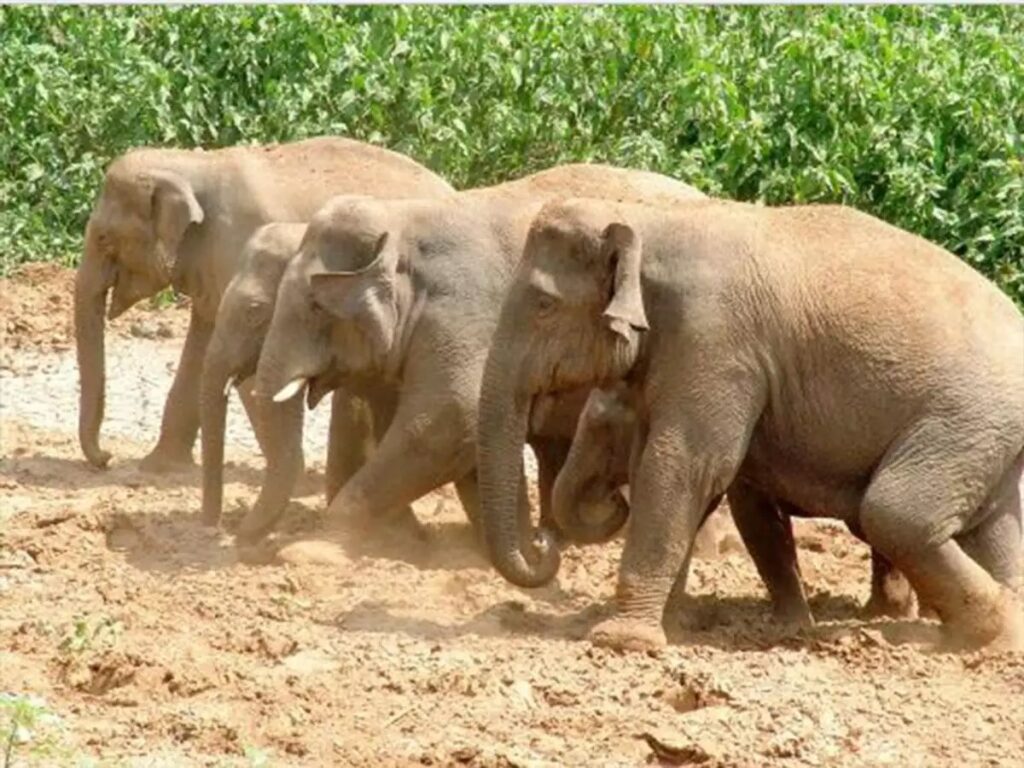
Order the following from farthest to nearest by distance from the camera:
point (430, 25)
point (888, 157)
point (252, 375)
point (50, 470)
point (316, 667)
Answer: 1. point (430, 25)
2. point (888, 157)
3. point (50, 470)
4. point (252, 375)
5. point (316, 667)

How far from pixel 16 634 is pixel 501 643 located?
1.54 meters

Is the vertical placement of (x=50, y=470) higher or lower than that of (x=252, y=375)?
lower

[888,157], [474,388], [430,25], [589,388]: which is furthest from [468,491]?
[430,25]

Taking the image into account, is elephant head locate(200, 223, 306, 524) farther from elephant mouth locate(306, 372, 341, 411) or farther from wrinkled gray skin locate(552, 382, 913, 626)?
wrinkled gray skin locate(552, 382, 913, 626)

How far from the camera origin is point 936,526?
10078 mm

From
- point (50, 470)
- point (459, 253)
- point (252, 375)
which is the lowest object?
point (50, 470)

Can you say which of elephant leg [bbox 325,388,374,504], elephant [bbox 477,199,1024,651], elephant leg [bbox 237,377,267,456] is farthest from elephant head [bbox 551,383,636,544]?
elephant leg [bbox 325,388,374,504]

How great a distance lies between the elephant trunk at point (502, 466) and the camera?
10.3 m

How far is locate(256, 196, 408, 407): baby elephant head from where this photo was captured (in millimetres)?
11602

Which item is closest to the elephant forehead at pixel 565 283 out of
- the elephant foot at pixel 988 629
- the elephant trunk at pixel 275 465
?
the elephant foot at pixel 988 629

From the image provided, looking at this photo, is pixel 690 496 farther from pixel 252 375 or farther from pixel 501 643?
pixel 252 375

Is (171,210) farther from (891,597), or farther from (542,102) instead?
(891,597)

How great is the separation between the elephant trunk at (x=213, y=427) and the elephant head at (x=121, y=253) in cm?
123

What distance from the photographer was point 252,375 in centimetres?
1244
